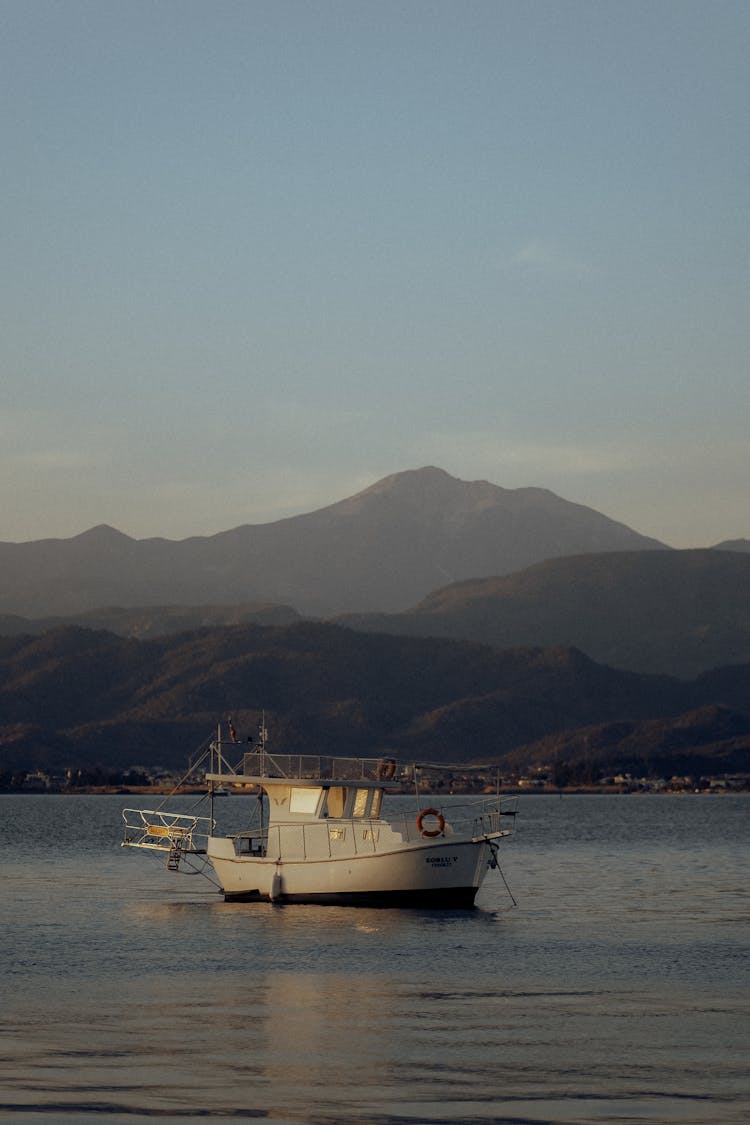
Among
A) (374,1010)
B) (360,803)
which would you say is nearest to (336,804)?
(360,803)

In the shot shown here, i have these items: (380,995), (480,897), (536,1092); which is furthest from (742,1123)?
(480,897)

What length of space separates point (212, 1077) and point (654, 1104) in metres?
8.22

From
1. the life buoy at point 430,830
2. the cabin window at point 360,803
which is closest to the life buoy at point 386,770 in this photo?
the cabin window at point 360,803

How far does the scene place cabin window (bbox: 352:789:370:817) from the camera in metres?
73.0

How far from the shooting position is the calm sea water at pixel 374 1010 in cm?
3003

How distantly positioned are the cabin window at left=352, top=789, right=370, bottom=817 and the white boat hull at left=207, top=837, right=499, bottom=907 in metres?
2.39

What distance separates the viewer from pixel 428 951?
5856cm

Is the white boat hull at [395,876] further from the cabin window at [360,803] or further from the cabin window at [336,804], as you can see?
the cabin window at [360,803]

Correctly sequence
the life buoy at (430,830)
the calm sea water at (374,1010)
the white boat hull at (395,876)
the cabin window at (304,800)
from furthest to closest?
the cabin window at (304,800) → the life buoy at (430,830) → the white boat hull at (395,876) → the calm sea water at (374,1010)

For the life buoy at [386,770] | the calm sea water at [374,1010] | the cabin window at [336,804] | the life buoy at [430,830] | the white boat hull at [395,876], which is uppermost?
the life buoy at [386,770]

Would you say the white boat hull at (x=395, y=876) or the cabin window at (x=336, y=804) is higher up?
the cabin window at (x=336, y=804)

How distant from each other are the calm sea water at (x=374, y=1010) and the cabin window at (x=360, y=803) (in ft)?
13.8

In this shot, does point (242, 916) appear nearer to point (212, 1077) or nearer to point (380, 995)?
point (380, 995)

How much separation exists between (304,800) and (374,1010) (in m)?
30.4
